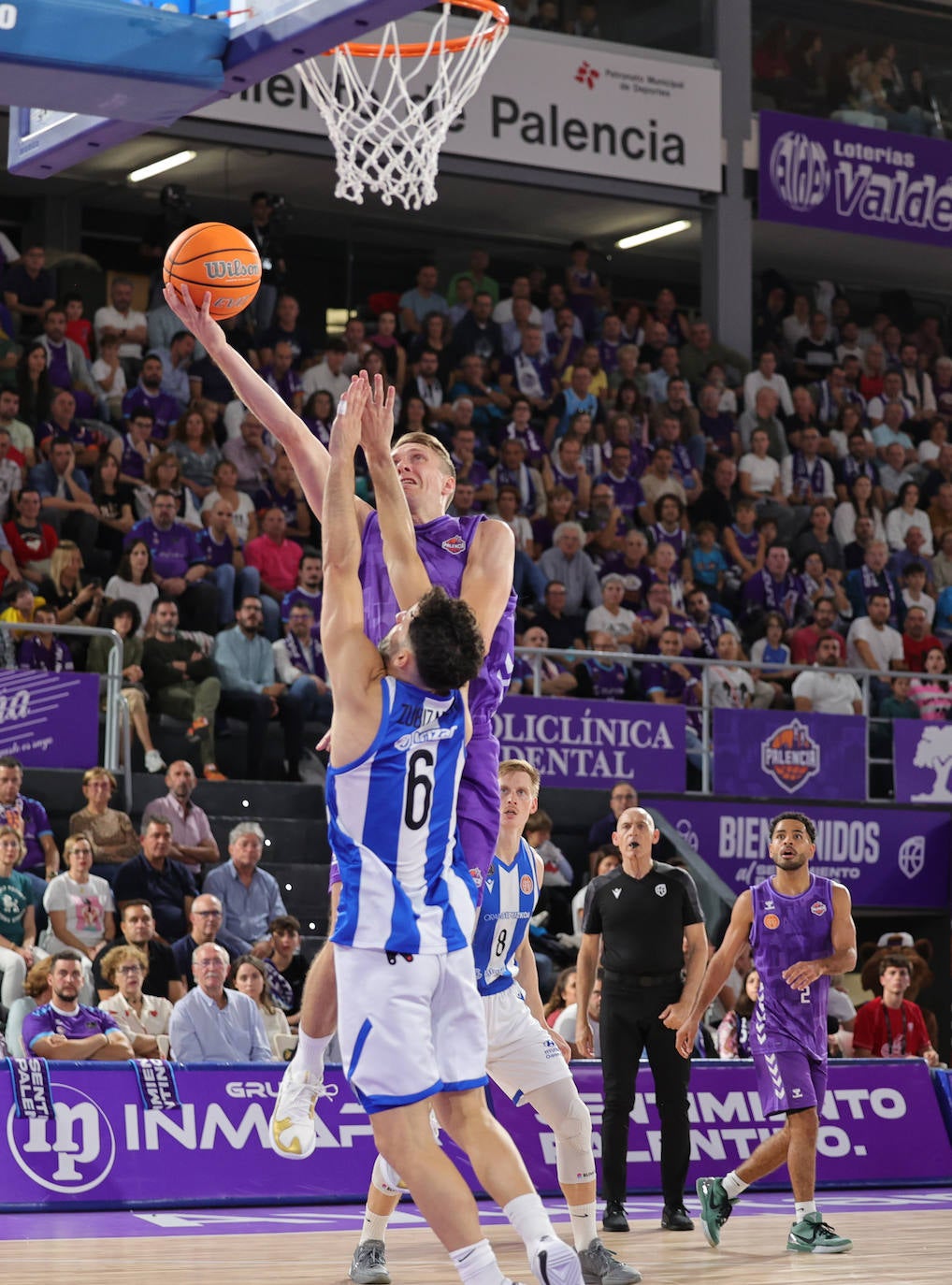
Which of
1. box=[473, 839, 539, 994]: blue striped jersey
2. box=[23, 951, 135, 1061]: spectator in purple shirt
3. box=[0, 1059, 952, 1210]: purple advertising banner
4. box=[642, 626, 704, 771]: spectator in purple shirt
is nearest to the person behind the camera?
box=[473, 839, 539, 994]: blue striped jersey

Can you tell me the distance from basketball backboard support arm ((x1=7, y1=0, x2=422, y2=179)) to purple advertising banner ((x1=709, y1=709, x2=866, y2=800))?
415 inches

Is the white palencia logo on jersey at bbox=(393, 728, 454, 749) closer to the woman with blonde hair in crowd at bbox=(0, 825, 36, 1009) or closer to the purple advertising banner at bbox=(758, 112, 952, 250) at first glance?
the woman with blonde hair in crowd at bbox=(0, 825, 36, 1009)

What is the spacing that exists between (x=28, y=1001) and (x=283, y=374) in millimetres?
8417

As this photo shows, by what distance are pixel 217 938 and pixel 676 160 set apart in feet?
39.3

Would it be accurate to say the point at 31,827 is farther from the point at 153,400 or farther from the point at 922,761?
the point at 922,761

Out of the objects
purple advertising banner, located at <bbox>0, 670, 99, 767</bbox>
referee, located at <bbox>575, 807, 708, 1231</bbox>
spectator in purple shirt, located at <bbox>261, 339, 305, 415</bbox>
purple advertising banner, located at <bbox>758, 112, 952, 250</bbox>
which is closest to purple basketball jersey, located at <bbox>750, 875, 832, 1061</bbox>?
referee, located at <bbox>575, 807, 708, 1231</bbox>

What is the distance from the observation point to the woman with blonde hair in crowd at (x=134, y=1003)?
1091cm

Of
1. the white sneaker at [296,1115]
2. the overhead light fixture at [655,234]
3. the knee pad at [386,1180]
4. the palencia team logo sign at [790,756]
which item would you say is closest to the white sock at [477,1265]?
the white sneaker at [296,1115]

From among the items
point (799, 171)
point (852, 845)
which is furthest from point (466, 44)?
point (799, 171)

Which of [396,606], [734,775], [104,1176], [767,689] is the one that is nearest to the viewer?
[396,606]

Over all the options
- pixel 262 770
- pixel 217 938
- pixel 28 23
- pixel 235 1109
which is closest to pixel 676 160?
pixel 262 770

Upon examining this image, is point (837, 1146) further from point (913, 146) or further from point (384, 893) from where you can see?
point (913, 146)

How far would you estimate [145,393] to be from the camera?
16984mm

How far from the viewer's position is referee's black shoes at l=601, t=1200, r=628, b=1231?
914 cm
